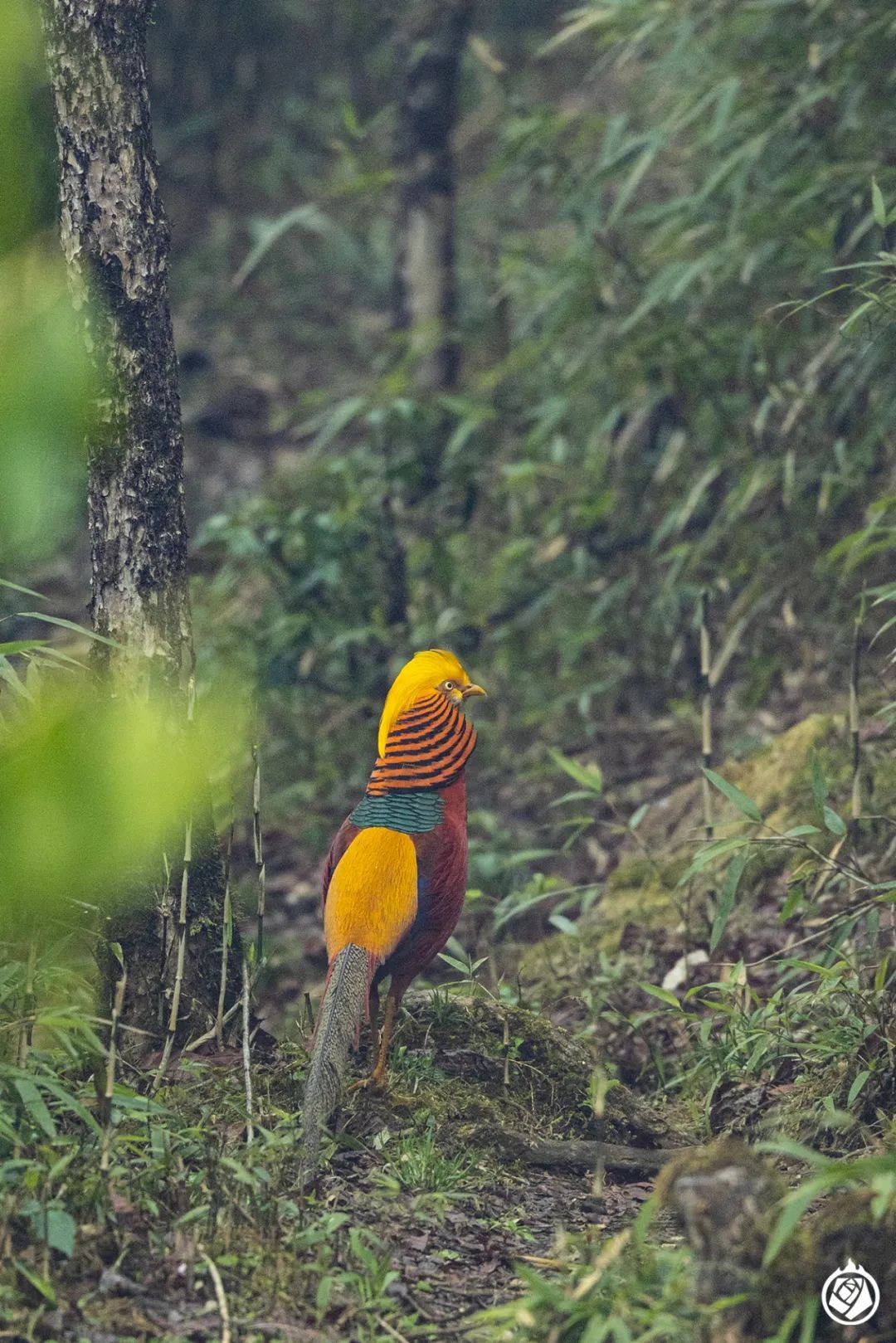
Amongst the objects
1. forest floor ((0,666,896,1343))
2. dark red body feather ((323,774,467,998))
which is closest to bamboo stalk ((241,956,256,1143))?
forest floor ((0,666,896,1343))

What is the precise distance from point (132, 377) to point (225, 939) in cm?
101

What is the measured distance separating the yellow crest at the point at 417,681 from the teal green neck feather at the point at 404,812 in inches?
5.4

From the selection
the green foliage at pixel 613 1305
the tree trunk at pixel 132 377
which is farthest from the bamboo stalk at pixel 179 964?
the green foliage at pixel 613 1305

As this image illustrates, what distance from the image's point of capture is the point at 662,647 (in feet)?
17.9

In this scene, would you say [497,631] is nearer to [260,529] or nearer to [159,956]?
[260,529]

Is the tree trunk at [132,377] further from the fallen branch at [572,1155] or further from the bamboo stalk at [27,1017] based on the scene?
the fallen branch at [572,1155]

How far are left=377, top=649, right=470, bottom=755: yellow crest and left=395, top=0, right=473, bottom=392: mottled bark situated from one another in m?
3.44

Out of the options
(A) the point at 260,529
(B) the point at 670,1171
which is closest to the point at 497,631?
(A) the point at 260,529

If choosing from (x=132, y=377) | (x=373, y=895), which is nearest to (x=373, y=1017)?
(x=373, y=895)

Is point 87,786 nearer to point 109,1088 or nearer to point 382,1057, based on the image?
point 109,1088

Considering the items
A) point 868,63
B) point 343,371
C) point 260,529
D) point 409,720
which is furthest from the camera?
point 343,371

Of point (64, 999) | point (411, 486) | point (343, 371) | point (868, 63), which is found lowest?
point (64, 999)

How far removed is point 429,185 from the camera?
6559 millimetres

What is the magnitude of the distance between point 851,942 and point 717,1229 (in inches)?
65.0
